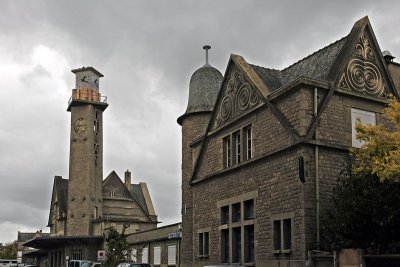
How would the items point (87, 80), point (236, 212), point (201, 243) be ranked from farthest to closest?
point (87, 80) < point (201, 243) < point (236, 212)

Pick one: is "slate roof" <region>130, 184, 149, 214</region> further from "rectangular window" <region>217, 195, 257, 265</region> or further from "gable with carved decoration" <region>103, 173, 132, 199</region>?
"rectangular window" <region>217, 195, 257, 265</region>

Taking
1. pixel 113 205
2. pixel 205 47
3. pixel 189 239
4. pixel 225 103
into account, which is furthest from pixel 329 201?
pixel 113 205

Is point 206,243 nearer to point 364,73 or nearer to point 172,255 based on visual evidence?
point 172,255

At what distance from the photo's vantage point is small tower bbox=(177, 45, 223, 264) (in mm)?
34312

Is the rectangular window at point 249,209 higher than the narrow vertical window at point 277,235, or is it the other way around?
the rectangular window at point 249,209

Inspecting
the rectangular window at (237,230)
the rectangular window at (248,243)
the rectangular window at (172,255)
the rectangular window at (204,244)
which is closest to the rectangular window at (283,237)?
the rectangular window at (237,230)

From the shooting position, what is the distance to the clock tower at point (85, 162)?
64.5m

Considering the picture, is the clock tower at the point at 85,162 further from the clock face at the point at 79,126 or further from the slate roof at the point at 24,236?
the slate roof at the point at 24,236

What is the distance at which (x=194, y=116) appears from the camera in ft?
114

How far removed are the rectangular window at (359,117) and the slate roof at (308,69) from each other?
78.1 inches

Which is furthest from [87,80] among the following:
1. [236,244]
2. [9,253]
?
[9,253]

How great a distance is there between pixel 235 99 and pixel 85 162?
39642 mm

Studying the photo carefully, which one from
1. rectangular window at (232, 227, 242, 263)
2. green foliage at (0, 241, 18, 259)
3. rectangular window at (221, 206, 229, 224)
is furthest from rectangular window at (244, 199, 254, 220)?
green foliage at (0, 241, 18, 259)

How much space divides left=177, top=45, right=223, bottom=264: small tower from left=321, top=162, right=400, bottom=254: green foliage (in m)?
14.1
